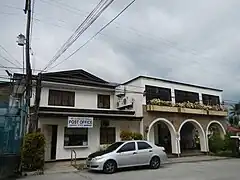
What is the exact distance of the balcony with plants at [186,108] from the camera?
67.3 ft

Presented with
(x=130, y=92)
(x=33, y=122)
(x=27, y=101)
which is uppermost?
(x=130, y=92)

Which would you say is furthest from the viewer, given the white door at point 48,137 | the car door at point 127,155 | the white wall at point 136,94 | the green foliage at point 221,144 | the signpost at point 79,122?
the green foliage at point 221,144

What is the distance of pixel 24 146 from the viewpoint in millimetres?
13055

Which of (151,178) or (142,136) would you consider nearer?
(151,178)

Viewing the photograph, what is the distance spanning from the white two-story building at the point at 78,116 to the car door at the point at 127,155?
12.2ft

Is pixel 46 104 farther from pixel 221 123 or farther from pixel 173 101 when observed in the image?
pixel 221 123

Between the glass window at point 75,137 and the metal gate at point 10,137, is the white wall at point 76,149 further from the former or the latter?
the metal gate at point 10,137

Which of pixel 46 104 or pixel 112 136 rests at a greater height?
pixel 46 104

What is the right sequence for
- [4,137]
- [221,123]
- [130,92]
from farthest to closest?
[221,123]
[130,92]
[4,137]

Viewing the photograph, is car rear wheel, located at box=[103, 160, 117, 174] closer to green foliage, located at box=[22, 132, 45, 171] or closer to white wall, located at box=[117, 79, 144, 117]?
green foliage, located at box=[22, 132, 45, 171]

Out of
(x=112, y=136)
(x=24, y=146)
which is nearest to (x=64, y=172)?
(x=24, y=146)

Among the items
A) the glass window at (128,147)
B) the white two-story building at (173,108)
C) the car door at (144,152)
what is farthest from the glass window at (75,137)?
the car door at (144,152)

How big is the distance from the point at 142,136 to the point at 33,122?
8114 mm

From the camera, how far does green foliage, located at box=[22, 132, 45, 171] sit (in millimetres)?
13016
